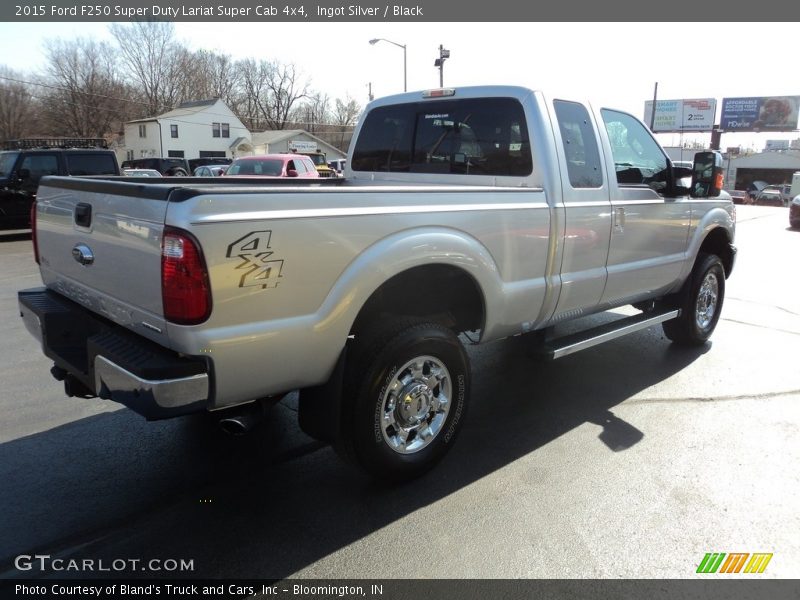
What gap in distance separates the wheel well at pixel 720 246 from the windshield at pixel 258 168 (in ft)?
39.5

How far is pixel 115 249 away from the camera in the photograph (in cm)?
269

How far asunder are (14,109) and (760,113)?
3494 inches

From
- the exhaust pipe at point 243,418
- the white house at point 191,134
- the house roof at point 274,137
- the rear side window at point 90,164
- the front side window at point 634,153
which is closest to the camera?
the exhaust pipe at point 243,418

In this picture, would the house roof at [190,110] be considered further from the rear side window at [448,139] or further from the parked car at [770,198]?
the rear side window at [448,139]

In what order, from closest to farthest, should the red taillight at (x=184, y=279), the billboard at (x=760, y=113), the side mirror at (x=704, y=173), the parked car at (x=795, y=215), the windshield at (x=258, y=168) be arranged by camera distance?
1. the red taillight at (x=184, y=279)
2. the side mirror at (x=704, y=173)
3. the windshield at (x=258, y=168)
4. the parked car at (x=795, y=215)
5. the billboard at (x=760, y=113)

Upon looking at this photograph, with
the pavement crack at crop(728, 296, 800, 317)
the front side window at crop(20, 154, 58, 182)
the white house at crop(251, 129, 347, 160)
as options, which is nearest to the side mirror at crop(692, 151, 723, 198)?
the pavement crack at crop(728, 296, 800, 317)

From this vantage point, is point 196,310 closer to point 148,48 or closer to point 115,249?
point 115,249

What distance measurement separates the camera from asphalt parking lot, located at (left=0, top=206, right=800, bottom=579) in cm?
268

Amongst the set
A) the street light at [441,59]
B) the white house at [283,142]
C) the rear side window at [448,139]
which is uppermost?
the street light at [441,59]

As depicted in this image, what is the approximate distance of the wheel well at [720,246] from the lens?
18.7ft

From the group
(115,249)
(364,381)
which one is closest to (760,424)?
(364,381)

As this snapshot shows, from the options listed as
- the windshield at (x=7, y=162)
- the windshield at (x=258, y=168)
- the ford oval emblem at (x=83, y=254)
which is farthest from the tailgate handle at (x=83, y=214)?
the windshield at (x=258, y=168)

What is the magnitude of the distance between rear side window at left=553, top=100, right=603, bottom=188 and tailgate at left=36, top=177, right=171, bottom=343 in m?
2.64

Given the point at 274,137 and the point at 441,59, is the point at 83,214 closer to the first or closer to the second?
the point at 441,59
